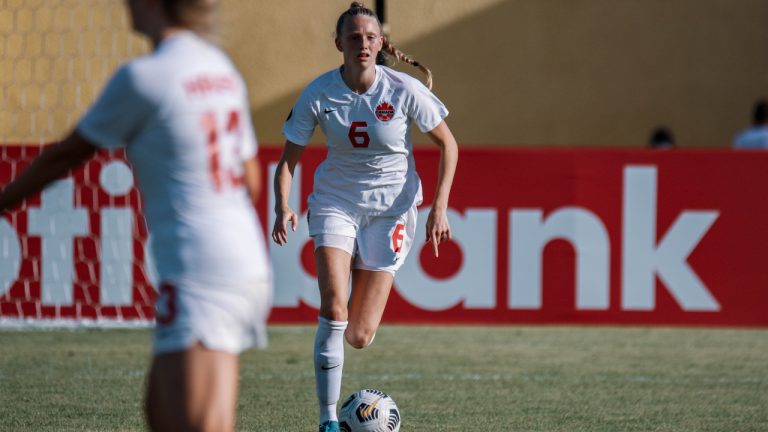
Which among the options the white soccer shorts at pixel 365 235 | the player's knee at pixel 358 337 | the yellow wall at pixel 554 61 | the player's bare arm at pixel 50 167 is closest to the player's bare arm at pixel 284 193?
the white soccer shorts at pixel 365 235

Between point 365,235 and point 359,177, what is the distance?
0.99ft

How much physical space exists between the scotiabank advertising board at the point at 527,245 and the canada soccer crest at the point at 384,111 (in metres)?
4.58

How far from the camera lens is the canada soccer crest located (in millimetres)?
6316

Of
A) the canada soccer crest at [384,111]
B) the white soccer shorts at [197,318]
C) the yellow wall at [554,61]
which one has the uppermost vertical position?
the yellow wall at [554,61]

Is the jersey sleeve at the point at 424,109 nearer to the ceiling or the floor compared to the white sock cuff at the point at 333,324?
nearer to the ceiling

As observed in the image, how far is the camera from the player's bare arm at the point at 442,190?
20.3ft

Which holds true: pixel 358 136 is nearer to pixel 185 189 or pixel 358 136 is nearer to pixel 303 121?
pixel 303 121

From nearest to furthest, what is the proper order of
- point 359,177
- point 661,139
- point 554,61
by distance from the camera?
point 359,177
point 661,139
point 554,61

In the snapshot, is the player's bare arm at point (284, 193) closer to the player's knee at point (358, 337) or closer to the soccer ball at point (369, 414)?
the player's knee at point (358, 337)

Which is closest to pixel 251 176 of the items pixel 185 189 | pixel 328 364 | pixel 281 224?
pixel 185 189

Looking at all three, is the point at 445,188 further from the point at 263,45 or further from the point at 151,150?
the point at 263,45

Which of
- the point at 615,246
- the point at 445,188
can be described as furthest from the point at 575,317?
the point at 445,188

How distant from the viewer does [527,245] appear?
10961mm

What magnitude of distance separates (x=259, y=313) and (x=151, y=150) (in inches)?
21.8
